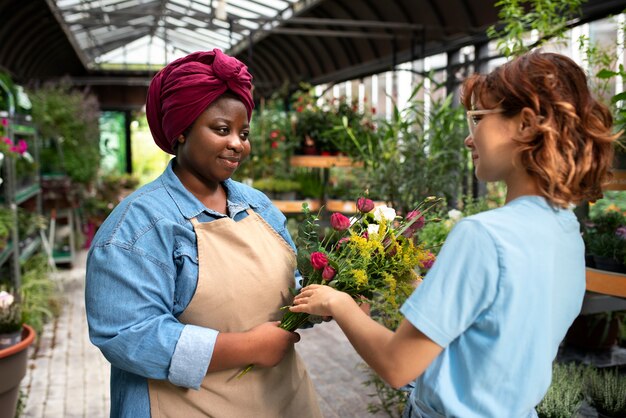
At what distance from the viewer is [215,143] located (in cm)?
136

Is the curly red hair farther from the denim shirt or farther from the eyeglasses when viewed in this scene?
the denim shirt

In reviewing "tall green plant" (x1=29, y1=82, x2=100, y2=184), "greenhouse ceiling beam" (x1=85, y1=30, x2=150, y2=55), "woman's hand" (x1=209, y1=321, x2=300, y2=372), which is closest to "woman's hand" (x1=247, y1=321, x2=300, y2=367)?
"woman's hand" (x1=209, y1=321, x2=300, y2=372)

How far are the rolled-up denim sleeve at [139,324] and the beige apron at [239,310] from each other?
3.0 inches

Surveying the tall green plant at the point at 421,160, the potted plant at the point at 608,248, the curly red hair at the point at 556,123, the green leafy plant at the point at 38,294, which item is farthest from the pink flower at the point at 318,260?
the green leafy plant at the point at 38,294

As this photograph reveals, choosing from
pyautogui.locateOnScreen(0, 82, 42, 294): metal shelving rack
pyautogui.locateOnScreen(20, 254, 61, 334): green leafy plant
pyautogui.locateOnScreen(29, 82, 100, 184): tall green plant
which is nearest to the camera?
pyautogui.locateOnScreen(0, 82, 42, 294): metal shelving rack

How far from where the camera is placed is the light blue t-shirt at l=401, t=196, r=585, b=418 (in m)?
0.98

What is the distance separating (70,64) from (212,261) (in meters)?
13.6

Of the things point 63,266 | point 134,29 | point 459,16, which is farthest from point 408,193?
point 134,29

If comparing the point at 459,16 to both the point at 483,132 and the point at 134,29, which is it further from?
the point at 134,29

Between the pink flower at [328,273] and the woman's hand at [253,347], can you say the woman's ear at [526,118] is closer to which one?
the pink flower at [328,273]

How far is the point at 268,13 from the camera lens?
987 centimetres

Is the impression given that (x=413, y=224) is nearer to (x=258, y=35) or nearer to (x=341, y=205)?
(x=341, y=205)

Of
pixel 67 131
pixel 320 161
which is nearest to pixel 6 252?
pixel 320 161

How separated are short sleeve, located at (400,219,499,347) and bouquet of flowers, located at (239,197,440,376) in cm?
34
